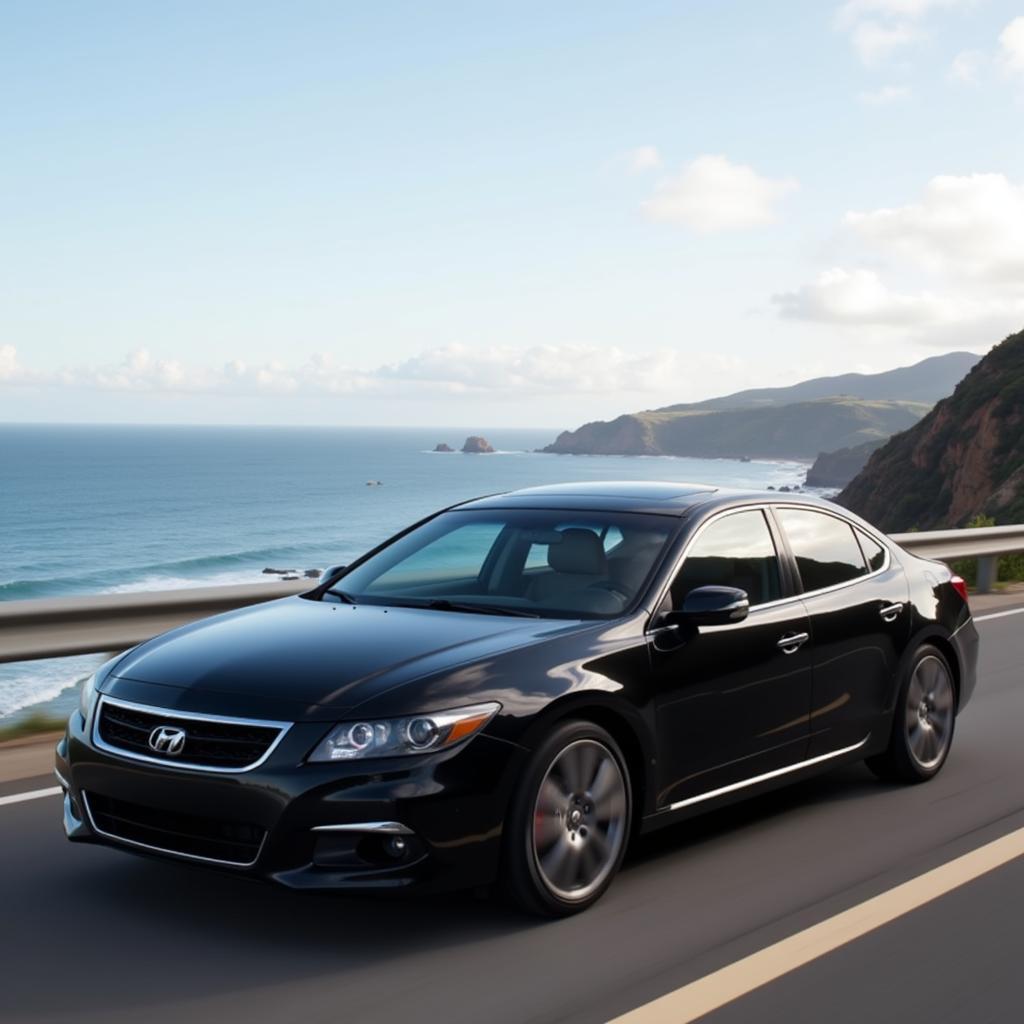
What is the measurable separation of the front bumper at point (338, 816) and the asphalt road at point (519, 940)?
0.21 metres

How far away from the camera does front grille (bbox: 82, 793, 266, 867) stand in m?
4.41

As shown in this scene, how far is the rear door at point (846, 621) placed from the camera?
6129mm

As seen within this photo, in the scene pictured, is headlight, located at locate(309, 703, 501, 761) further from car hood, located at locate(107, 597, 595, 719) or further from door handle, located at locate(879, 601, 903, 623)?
door handle, located at locate(879, 601, 903, 623)

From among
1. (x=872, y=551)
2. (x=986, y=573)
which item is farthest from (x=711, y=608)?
(x=986, y=573)

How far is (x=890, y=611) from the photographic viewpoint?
6.64 meters

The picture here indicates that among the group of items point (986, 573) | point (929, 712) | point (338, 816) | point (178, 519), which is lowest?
point (178, 519)

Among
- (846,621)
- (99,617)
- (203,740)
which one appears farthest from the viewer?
(99,617)

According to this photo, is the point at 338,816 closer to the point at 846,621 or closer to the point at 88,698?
the point at 88,698

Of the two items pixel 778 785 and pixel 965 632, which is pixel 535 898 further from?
pixel 965 632

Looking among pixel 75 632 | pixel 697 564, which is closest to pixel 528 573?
pixel 697 564

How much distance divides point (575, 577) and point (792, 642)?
969 millimetres

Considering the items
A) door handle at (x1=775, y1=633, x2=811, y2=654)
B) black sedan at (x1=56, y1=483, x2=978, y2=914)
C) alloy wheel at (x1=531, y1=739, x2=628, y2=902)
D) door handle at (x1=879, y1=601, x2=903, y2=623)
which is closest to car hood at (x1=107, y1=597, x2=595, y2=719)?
black sedan at (x1=56, y1=483, x2=978, y2=914)

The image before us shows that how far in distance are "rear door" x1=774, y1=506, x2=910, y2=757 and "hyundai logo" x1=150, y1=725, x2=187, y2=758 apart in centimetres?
273

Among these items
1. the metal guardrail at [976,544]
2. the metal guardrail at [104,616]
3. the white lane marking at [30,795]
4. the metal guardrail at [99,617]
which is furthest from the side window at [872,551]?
the metal guardrail at [976,544]
